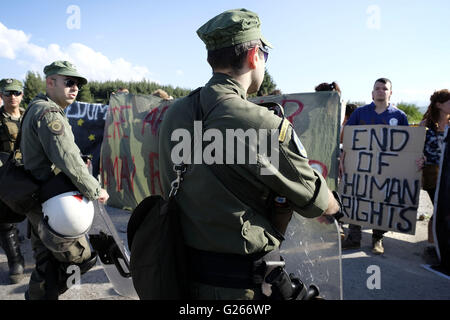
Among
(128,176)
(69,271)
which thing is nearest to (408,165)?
(69,271)

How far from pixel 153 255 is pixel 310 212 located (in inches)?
24.1

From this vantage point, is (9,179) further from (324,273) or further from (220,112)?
(324,273)

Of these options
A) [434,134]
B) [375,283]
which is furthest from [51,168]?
[434,134]

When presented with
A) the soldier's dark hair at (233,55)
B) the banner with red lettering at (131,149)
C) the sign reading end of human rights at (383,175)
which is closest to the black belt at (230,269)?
the soldier's dark hair at (233,55)

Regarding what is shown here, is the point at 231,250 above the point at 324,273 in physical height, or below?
above

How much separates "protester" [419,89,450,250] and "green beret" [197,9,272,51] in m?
3.44

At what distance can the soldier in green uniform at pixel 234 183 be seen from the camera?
1170mm

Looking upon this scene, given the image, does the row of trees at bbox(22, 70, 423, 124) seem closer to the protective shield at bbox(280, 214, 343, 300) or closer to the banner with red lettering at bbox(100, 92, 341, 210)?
the banner with red lettering at bbox(100, 92, 341, 210)

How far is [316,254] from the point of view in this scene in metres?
2.01

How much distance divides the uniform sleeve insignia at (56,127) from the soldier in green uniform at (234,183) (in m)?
1.28

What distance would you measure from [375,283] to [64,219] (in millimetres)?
2935

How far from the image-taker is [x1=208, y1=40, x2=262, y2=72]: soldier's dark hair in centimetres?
132

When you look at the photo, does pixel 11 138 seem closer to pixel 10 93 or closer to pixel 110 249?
pixel 10 93
